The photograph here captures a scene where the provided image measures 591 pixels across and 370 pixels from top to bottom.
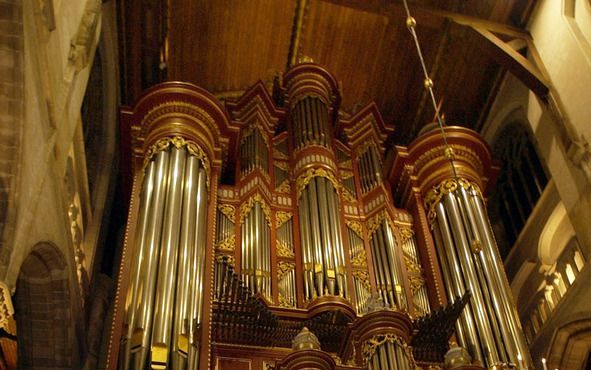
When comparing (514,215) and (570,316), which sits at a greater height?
(514,215)

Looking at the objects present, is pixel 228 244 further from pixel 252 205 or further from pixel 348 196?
pixel 348 196

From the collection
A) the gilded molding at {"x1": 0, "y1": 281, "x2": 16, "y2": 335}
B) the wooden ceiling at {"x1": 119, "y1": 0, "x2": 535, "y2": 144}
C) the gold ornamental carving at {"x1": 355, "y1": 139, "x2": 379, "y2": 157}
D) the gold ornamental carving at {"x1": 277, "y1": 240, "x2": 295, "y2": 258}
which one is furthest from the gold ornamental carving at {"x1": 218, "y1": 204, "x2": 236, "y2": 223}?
the gilded molding at {"x1": 0, "y1": 281, "x2": 16, "y2": 335}

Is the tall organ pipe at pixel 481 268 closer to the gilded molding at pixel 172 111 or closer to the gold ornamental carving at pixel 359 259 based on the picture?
the gold ornamental carving at pixel 359 259

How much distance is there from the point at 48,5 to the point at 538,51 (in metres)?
7.71

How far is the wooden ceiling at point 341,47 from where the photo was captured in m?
12.1

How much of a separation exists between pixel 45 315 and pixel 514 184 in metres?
7.73

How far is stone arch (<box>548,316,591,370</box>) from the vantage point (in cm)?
966

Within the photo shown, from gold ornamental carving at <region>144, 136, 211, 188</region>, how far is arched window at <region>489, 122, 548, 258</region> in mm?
5187

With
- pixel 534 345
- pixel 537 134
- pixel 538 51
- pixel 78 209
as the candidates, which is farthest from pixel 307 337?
pixel 538 51

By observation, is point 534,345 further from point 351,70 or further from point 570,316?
point 351,70

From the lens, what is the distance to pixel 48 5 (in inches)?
278

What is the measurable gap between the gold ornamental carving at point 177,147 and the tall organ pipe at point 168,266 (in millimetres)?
66

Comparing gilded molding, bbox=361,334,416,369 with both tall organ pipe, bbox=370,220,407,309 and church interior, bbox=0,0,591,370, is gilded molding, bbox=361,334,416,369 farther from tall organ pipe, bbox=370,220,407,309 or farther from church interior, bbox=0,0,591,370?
tall organ pipe, bbox=370,220,407,309

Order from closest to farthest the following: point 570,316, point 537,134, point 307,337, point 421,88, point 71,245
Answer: point 307,337
point 71,245
point 570,316
point 537,134
point 421,88
